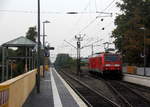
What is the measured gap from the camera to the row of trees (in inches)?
2422

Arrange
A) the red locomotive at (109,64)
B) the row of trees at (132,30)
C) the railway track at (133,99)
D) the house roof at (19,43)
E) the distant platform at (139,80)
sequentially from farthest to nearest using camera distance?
1. the row of trees at (132,30)
2. the red locomotive at (109,64)
3. the distant platform at (139,80)
4. the house roof at (19,43)
5. the railway track at (133,99)

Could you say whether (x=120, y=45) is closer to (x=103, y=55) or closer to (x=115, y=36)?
(x=115, y=36)

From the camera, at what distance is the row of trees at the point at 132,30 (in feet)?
202

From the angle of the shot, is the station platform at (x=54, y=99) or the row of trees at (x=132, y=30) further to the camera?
the row of trees at (x=132, y=30)

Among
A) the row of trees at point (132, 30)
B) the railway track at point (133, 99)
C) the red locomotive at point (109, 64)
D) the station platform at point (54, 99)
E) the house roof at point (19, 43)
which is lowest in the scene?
the railway track at point (133, 99)

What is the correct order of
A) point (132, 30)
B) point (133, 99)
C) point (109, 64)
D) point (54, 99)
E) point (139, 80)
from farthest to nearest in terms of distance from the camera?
point (132, 30) → point (109, 64) → point (139, 80) → point (133, 99) → point (54, 99)

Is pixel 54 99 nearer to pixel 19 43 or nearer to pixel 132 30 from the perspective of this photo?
pixel 19 43

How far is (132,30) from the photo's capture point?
64.1 metres

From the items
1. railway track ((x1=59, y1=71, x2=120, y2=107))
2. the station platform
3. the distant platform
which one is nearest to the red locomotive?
the distant platform

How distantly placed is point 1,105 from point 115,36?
62186 millimetres

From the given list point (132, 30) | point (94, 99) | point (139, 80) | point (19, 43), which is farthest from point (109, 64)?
point (132, 30)

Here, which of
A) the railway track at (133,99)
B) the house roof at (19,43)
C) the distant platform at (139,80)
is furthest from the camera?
the distant platform at (139,80)

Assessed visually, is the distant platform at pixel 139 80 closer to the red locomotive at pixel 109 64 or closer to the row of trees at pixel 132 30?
the red locomotive at pixel 109 64

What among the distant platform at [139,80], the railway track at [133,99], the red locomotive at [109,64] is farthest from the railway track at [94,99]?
the red locomotive at [109,64]
